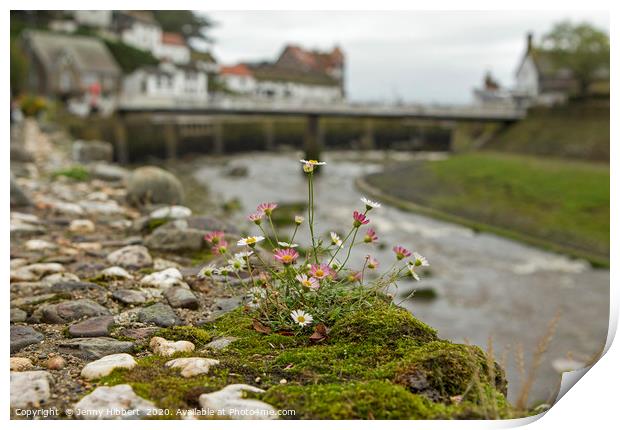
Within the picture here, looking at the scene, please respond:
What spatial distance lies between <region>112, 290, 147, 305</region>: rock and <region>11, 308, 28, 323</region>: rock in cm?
75

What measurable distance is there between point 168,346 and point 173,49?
216 feet

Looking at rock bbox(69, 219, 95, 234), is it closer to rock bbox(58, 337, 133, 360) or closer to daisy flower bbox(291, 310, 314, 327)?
rock bbox(58, 337, 133, 360)

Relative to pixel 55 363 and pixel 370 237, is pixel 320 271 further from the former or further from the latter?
pixel 55 363

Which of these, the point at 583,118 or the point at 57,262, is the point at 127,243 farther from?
the point at 583,118

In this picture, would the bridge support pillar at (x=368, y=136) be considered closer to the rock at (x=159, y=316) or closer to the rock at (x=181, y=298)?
the rock at (x=181, y=298)

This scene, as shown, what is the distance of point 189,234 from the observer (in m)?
7.78

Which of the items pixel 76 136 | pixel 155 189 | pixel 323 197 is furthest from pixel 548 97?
pixel 155 189

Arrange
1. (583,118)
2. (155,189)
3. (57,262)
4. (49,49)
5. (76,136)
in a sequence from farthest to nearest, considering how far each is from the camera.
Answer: (49,49) → (583,118) → (76,136) → (155,189) → (57,262)

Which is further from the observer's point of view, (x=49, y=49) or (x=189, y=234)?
(x=49, y=49)

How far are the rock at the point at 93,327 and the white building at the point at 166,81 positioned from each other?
56.0 meters

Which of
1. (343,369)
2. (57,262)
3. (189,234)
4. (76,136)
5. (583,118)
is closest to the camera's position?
(343,369)

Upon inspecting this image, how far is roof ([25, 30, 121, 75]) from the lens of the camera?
2032 inches

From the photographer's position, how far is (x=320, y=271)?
4.30m

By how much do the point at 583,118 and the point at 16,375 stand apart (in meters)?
45.6
